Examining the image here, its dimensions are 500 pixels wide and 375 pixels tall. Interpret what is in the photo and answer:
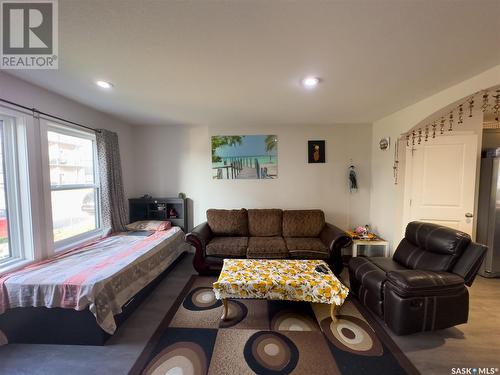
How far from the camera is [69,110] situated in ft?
8.09

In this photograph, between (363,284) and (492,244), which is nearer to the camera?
(363,284)

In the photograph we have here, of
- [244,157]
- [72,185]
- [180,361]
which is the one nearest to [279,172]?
[244,157]

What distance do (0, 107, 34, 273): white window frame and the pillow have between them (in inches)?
47.9

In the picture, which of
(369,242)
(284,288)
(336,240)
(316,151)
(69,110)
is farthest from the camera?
(316,151)

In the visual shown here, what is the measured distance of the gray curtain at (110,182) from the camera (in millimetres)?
2883

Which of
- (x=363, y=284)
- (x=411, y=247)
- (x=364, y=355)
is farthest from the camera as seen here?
(x=411, y=247)

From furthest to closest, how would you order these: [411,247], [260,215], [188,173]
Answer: [188,173]
[260,215]
[411,247]

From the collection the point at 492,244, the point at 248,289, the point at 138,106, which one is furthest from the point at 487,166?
the point at 138,106

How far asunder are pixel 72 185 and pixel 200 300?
7.16 ft

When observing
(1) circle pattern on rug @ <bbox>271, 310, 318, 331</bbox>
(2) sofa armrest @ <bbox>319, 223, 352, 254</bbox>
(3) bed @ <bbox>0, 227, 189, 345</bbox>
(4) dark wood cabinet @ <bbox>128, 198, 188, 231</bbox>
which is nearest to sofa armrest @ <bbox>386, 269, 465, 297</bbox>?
(1) circle pattern on rug @ <bbox>271, 310, 318, 331</bbox>

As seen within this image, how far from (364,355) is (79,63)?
10.6ft

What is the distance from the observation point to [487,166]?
9.10ft

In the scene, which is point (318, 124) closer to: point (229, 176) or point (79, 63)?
point (229, 176)

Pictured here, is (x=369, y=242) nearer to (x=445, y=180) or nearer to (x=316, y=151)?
(x=445, y=180)
